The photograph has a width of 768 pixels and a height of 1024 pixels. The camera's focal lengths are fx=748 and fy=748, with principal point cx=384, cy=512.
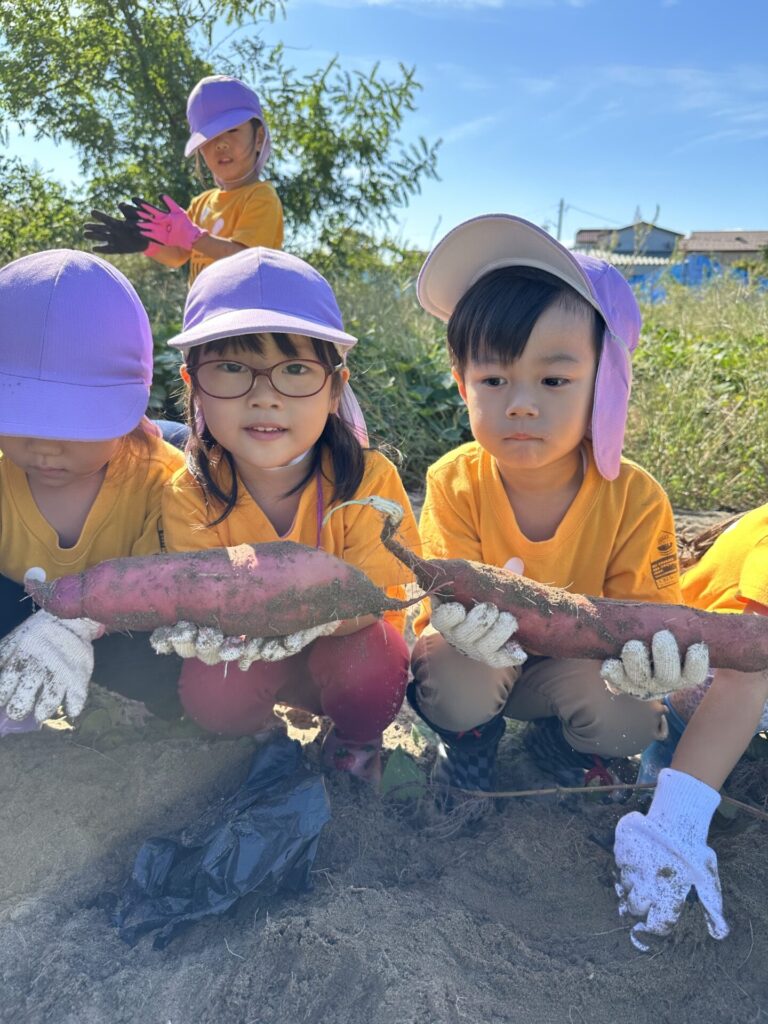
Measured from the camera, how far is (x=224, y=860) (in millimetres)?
1396

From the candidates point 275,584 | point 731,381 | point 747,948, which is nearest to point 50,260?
point 275,584

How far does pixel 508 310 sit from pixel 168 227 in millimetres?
2333

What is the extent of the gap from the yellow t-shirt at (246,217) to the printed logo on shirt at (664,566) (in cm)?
272

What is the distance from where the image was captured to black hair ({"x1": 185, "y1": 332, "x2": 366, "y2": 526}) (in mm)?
1714

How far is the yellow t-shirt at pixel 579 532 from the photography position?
1.72 m

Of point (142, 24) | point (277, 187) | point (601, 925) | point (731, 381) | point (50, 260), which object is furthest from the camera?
point (277, 187)

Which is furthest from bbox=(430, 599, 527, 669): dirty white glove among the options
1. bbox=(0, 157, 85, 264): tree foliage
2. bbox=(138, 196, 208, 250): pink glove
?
bbox=(0, 157, 85, 264): tree foliage

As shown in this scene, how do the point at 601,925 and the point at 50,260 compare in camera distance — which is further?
the point at 50,260

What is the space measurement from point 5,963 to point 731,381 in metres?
4.64

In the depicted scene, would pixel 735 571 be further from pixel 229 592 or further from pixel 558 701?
pixel 229 592

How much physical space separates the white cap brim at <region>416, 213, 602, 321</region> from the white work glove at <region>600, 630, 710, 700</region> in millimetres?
706

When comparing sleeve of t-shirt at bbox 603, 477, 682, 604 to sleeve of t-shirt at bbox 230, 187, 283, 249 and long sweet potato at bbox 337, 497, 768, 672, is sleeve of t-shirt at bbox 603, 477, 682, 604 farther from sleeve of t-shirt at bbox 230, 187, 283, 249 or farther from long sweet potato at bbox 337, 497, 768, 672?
sleeve of t-shirt at bbox 230, 187, 283, 249

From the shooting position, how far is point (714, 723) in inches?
59.1

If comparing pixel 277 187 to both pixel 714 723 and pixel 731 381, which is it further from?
pixel 714 723
